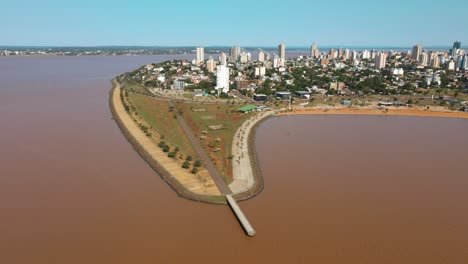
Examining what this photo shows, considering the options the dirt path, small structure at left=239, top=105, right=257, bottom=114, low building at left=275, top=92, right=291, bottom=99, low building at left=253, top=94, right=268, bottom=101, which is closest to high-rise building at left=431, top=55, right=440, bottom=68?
low building at left=275, top=92, right=291, bottom=99

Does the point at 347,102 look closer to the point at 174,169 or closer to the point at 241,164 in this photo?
the point at 241,164

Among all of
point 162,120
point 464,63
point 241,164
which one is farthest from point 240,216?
point 464,63

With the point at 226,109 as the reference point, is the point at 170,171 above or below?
below

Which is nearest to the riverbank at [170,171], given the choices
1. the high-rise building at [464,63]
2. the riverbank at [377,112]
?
the riverbank at [377,112]

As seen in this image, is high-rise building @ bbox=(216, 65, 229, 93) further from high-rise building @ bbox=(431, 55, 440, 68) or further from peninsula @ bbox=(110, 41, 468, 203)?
high-rise building @ bbox=(431, 55, 440, 68)

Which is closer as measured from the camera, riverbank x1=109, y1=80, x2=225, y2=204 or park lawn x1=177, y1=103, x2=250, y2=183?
riverbank x1=109, y1=80, x2=225, y2=204

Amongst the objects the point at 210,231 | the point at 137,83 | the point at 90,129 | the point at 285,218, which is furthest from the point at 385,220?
the point at 137,83

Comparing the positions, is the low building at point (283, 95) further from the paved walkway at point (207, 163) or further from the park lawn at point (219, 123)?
the paved walkway at point (207, 163)
